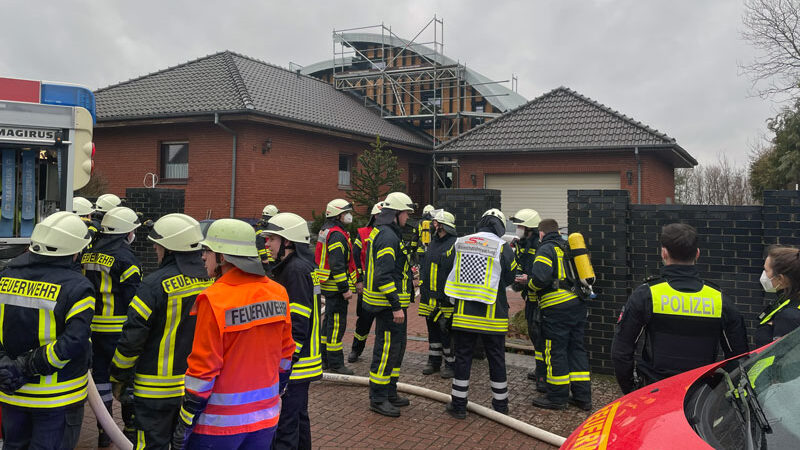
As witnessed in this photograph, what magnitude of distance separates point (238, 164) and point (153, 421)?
564 inches

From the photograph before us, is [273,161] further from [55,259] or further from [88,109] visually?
[55,259]

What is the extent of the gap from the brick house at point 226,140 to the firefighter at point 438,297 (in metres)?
11.0

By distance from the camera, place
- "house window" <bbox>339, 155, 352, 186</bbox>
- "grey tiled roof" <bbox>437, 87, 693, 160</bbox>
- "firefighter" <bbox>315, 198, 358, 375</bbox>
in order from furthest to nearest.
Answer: "house window" <bbox>339, 155, 352, 186</bbox>
"grey tiled roof" <bbox>437, 87, 693, 160</bbox>
"firefighter" <bbox>315, 198, 358, 375</bbox>

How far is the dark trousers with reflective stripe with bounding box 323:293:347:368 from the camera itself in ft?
23.2

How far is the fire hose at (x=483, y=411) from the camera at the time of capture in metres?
4.83

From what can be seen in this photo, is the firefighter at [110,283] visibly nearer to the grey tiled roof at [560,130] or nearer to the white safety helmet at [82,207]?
the white safety helmet at [82,207]

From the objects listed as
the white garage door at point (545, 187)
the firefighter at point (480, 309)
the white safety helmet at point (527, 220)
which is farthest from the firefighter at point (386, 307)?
the white garage door at point (545, 187)

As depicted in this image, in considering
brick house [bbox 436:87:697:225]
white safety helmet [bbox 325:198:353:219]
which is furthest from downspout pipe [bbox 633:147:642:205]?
white safety helmet [bbox 325:198:353:219]

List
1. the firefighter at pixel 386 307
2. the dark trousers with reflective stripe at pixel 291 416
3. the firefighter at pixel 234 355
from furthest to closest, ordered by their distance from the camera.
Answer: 1. the firefighter at pixel 386 307
2. the dark trousers with reflective stripe at pixel 291 416
3. the firefighter at pixel 234 355

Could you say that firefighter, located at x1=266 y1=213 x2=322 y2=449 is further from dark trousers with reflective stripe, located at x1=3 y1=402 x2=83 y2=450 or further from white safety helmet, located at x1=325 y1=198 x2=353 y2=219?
white safety helmet, located at x1=325 y1=198 x2=353 y2=219

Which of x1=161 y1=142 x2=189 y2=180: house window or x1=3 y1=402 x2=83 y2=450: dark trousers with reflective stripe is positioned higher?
x1=161 y1=142 x2=189 y2=180: house window

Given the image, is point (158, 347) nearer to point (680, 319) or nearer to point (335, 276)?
point (680, 319)

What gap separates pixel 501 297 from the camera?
5590mm

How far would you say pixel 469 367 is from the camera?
5.53 metres
